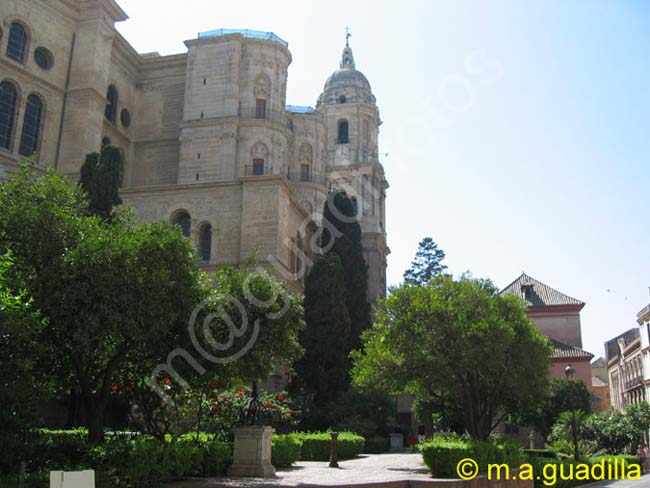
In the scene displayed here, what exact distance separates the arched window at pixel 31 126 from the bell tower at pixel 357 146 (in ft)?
81.8

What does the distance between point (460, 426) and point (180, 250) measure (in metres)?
23.2

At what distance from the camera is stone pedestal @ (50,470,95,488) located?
555 cm

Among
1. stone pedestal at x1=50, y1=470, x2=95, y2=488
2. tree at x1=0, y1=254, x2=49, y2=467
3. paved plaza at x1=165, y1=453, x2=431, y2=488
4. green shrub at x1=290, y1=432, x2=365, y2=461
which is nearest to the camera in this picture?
stone pedestal at x1=50, y1=470, x2=95, y2=488

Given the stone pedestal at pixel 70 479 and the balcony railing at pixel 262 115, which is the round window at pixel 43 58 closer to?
the balcony railing at pixel 262 115

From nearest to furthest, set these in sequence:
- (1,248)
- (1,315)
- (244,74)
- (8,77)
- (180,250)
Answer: (1,315), (1,248), (180,250), (8,77), (244,74)

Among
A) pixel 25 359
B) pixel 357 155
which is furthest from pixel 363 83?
pixel 25 359

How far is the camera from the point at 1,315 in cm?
1023

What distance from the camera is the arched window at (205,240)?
32.6m

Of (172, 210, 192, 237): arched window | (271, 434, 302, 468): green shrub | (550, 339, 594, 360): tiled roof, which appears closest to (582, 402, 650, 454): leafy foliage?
(550, 339, 594, 360): tiled roof

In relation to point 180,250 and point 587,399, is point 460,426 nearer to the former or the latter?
point 587,399

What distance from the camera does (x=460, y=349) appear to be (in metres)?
19.4

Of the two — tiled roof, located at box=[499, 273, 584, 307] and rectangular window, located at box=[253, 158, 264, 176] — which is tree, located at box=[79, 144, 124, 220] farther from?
tiled roof, located at box=[499, 273, 584, 307]

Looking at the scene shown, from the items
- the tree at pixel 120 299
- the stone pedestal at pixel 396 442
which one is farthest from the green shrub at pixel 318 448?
the stone pedestal at pixel 396 442

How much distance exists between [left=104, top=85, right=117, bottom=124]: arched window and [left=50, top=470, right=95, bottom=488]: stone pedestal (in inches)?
1458
